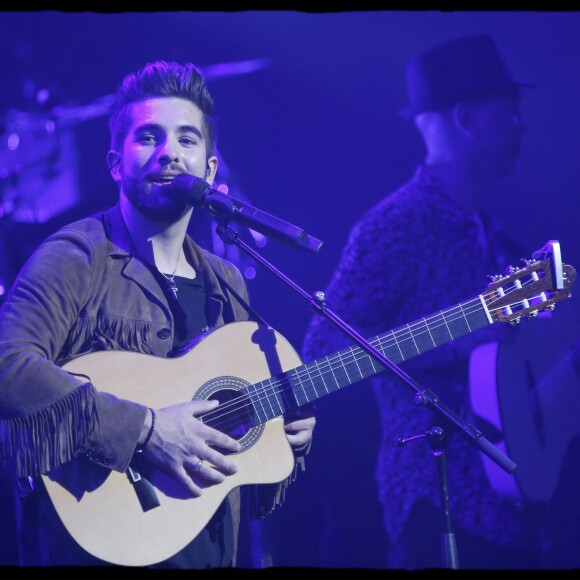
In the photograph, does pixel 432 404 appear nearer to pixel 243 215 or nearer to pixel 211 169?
pixel 243 215

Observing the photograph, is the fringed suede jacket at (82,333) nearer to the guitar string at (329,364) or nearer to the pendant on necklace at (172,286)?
the pendant on necklace at (172,286)

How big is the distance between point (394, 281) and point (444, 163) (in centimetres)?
54

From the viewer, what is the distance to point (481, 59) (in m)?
3.37

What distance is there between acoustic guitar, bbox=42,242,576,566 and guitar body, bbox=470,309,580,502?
0.30 meters

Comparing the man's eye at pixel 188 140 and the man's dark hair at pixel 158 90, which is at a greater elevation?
the man's dark hair at pixel 158 90

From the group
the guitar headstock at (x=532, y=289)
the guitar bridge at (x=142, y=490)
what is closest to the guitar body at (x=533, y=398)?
the guitar headstock at (x=532, y=289)

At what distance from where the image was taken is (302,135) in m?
3.28

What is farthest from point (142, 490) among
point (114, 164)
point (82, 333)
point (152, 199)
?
point (114, 164)

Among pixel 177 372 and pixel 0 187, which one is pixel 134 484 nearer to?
pixel 177 372

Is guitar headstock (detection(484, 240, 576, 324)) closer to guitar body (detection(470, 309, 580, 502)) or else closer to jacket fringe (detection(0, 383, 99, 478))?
guitar body (detection(470, 309, 580, 502))

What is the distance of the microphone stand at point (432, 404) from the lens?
257 centimetres

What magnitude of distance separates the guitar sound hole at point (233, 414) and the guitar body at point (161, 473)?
2 centimetres

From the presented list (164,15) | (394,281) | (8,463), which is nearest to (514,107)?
(394,281)

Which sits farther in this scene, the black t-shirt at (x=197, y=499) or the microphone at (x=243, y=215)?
the black t-shirt at (x=197, y=499)
